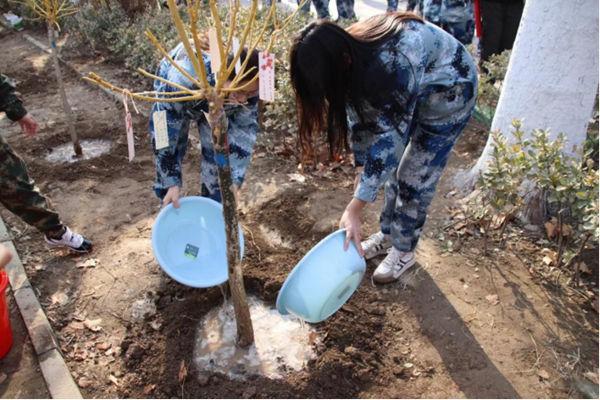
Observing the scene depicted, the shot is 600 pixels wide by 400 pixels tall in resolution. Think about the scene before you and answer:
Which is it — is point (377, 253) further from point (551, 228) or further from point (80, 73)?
point (80, 73)

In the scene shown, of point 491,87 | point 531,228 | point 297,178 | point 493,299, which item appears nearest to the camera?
point 493,299

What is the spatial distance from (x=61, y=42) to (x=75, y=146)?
5.64 metres

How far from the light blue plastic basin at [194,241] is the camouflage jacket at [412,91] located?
85 centimetres

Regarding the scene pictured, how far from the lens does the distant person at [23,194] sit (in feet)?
8.25

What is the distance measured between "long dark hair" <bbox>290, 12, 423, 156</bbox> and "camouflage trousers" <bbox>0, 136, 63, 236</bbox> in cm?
186

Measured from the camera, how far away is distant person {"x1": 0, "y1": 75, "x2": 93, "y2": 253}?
2514 millimetres

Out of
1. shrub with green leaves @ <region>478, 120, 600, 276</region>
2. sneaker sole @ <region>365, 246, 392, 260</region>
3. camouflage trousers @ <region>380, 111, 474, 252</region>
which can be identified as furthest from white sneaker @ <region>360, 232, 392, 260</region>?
shrub with green leaves @ <region>478, 120, 600, 276</region>

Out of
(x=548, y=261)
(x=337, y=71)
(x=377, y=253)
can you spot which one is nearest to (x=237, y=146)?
(x=337, y=71)

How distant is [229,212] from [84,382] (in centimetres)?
127

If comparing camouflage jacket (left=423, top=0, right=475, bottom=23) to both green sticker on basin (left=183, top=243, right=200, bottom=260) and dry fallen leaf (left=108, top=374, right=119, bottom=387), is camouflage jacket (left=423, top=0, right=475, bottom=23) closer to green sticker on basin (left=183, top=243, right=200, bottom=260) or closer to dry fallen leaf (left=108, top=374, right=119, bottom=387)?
green sticker on basin (left=183, top=243, right=200, bottom=260)

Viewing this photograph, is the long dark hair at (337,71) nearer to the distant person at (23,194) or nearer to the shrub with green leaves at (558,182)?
the shrub with green leaves at (558,182)

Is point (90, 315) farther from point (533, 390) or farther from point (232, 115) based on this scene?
point (533, 390)

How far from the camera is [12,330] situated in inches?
94.4

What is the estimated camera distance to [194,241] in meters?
2.37
